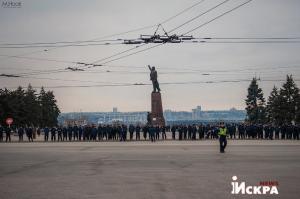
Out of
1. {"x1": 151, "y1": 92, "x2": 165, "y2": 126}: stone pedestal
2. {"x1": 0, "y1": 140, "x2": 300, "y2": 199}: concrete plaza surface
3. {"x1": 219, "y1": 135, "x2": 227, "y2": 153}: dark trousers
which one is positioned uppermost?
{"x1": 151, "y1": 92, "x2": 165, "y2": 126}: stone pedestal

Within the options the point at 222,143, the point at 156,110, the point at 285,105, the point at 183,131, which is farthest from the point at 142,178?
the point at 285,105

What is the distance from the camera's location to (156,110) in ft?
154

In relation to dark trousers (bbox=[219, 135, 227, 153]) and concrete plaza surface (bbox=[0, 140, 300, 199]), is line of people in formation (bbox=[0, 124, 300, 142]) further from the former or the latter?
concrete plaza surface (bbox=[0, 140, 300, 199])

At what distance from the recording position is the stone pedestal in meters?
46.8

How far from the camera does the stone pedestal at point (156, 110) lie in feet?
154

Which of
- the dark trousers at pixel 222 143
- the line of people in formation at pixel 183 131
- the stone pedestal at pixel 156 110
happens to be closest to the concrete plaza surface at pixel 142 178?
the dark trousers at pixel 222 143

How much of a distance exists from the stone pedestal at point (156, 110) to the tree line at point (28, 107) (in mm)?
34471

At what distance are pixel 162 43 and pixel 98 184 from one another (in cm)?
947

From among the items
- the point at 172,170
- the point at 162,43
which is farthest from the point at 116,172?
the point at 162,43

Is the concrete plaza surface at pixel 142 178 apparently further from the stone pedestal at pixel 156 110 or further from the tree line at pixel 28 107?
the tree line at pixel 28 107

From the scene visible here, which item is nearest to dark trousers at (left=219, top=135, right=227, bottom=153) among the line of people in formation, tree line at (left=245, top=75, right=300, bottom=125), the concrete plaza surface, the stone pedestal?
the concrete plaza surface

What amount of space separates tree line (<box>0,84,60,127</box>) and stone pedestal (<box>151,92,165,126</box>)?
3447 cm

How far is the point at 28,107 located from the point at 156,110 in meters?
47.0

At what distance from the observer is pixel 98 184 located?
1212cm
